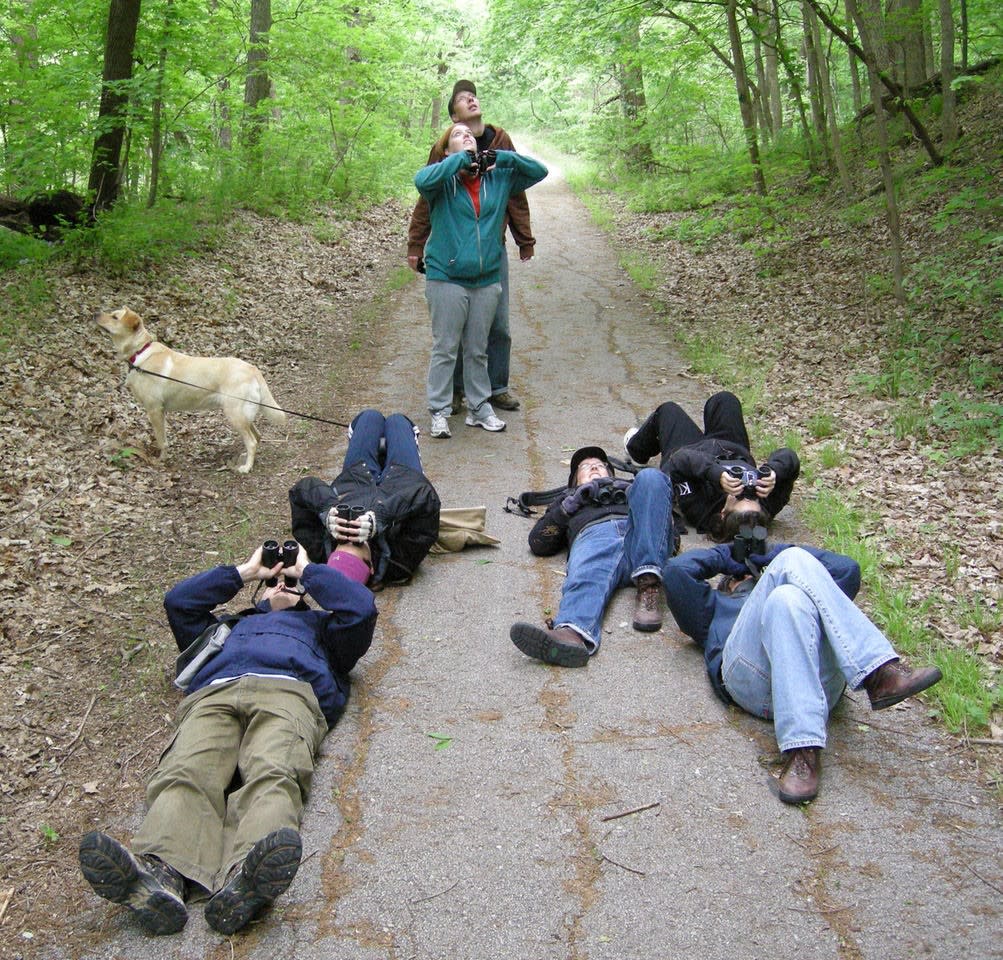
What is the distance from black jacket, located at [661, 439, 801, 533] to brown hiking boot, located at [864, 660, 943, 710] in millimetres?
1997

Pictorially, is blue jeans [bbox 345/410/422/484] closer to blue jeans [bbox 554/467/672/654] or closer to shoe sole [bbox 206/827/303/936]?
blue jeans [bbox 554/467/672/654]

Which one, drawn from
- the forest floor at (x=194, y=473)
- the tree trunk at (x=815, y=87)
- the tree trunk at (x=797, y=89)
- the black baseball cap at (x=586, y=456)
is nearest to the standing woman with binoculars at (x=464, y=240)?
the forest floor at (x=194, y=473)

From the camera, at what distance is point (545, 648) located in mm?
4383

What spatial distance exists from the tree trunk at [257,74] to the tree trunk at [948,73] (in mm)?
8727

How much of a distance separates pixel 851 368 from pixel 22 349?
7262 millimetres

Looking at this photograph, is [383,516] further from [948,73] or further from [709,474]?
[948,73]

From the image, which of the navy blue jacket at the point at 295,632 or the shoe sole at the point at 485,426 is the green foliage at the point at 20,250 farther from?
the navy blue jacket at the point at 295,632

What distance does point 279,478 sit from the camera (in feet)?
23.2

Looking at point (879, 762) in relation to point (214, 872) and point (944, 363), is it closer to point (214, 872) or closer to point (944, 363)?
point (214, 872)

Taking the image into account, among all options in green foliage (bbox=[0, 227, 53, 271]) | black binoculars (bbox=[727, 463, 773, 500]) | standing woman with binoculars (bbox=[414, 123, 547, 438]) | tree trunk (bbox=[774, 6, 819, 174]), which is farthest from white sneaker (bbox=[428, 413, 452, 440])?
tree trunk (bbox=[774, 6, 819, 174])

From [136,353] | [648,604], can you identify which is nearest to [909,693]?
[648,604]

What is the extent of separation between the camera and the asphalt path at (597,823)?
2.89 meters

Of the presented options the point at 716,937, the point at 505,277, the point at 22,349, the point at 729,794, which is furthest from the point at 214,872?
the point at 22,349

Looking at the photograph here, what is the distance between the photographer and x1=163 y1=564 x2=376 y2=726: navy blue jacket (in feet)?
12.6
